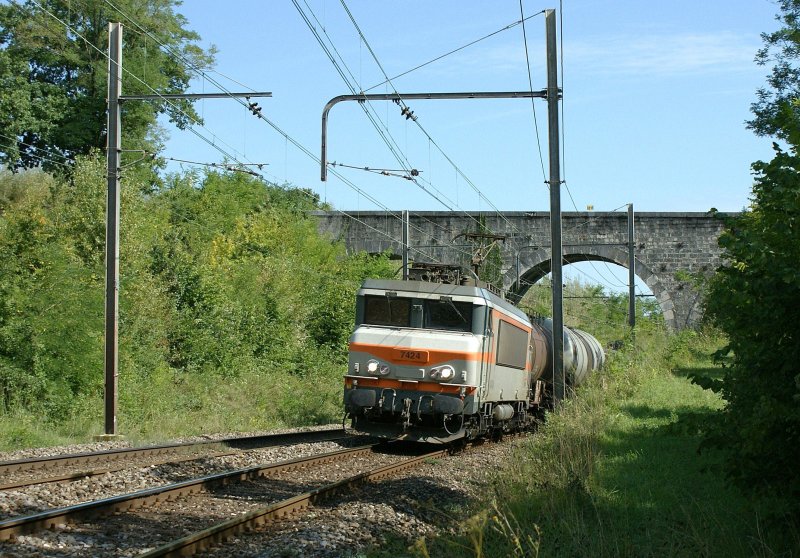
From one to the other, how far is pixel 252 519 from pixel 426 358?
6.84 meters

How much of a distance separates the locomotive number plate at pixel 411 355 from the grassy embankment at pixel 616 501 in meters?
2.28

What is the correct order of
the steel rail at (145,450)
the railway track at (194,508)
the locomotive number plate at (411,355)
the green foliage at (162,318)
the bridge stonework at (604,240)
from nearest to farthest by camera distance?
the railway track at (194,508) → the steel rail at (145,450) → the locomotive number plate at (411,355) → the green foliage at (162,318) → the bridge stonework at (604,240)

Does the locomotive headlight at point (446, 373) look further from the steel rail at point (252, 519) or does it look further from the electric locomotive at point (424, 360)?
the steel rail at point (252, 519)

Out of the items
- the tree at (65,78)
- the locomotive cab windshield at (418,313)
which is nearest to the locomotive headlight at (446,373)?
the locomotive cab windshield at (418,313)

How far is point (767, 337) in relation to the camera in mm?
7109

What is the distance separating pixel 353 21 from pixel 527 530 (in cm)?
841

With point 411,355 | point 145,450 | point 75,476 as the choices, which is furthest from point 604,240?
point 75,476

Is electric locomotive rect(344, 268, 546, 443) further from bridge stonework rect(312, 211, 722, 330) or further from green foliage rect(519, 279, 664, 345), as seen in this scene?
green foliage rect(519, 279, 664, 345)

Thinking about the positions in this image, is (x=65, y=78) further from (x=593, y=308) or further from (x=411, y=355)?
(x=593, y=308)

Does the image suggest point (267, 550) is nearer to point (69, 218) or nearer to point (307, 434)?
point (307, 434)

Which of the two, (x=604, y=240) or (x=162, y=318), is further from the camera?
(x=604, y=240)

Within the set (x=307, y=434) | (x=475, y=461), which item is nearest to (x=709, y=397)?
(x=475, y=461)

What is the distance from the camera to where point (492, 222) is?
4816 cm

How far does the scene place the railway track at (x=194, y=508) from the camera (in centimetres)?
820
